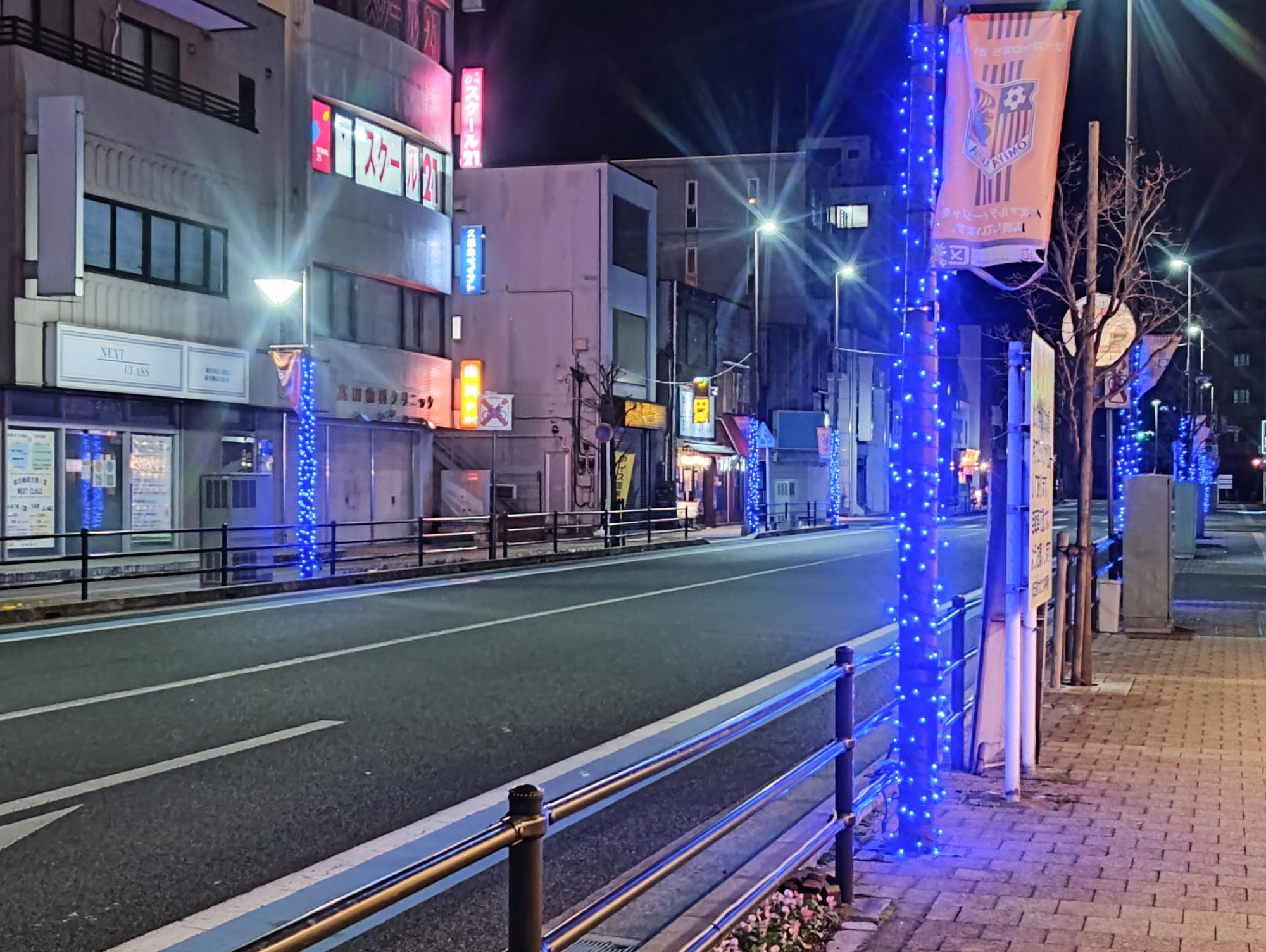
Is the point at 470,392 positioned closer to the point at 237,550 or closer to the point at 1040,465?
the point at 237,550

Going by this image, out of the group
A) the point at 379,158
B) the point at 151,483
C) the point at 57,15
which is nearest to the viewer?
the point at 57,15

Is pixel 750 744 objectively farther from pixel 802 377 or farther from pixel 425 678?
pixel 802 377

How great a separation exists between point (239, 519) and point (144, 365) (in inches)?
169

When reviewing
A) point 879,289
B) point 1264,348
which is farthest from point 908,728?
point 1264,348

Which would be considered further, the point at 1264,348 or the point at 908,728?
the point at 1264,348

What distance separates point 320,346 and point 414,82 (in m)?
8.95

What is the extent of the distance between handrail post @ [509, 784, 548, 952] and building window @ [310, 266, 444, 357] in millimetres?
29316

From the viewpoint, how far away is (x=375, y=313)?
3391 centimetres

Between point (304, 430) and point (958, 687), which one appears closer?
point (958, 687)

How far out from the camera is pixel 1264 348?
122m

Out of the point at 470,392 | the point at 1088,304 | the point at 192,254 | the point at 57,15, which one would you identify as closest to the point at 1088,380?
the point at 1088,304

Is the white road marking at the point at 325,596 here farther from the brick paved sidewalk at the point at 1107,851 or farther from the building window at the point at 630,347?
the brick paved sidewalk at the point at 1107,851

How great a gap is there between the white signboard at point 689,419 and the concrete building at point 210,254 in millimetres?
14192

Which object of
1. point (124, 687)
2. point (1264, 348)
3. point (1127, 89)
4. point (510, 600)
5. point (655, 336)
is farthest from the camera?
point (1264, 348)
